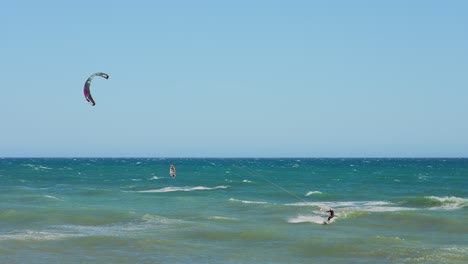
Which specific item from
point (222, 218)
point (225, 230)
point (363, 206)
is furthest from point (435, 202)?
point (225, 230)

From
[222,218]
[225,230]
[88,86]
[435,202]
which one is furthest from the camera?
[435,202]

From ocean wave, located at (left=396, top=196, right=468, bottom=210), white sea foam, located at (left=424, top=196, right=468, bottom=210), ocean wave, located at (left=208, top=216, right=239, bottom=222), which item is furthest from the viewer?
ocean wave, located at (left=396, top=196, right=468, bottom=210)

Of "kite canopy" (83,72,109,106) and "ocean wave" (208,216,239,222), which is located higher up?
"kite canopy" (83,72,109,106)

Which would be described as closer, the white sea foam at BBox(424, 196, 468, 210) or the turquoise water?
the turquoise water

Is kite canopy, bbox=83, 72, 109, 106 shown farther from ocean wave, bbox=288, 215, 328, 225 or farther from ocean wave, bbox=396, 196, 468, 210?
ocean wave, bbox=396, 196, 468, 210

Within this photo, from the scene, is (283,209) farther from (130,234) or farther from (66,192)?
(66,192)

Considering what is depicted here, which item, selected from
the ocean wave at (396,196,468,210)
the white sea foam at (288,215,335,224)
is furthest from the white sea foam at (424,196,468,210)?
the white sea foam at (288,215,335,224)

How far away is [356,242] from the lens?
94.7 ft

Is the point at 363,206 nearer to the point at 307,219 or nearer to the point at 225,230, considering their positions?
the point at 307,219

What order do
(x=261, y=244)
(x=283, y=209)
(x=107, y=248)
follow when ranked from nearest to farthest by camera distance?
(x=107, y=248) < (x=261, y=244) < (x=283, y=209)

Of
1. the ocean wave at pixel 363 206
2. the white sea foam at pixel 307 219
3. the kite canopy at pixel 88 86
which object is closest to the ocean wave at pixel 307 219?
the white sea foam at pixel 307 219

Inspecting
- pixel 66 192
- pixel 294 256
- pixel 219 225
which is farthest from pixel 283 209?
pixel 66 192

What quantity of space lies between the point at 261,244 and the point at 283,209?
14959mm

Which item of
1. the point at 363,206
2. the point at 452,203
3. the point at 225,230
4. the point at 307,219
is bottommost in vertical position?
the point at 225,230
